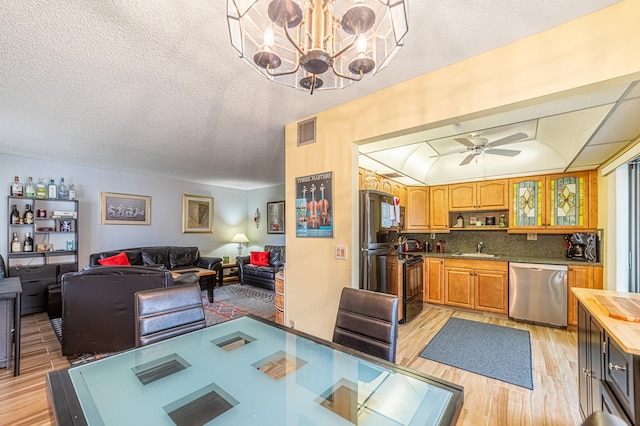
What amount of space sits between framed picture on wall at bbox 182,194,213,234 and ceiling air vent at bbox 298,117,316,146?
464 cm

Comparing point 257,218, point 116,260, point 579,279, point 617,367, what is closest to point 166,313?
point 617,367

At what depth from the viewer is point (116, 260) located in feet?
15.6

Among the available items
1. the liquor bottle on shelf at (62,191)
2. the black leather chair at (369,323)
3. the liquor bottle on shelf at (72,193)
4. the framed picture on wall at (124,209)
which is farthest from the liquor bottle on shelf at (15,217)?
the black leather chair at (369,323)

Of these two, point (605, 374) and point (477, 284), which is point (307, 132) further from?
point (477, 284)

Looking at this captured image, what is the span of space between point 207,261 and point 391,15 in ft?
19.0

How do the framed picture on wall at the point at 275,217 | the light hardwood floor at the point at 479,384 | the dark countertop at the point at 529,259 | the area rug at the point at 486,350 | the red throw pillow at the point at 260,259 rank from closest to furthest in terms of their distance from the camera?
the light hardwood floor at the point at 479,384 → the area rug at the point at 486,350 → the dark countertop at the point at 529,259 → the red throw pillow at the point at 260,259 → the framed picture on wall at the point at 275,217

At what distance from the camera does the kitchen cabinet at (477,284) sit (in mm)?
3979

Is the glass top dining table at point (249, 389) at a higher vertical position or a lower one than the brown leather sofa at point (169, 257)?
higher

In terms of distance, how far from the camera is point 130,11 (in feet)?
4.85

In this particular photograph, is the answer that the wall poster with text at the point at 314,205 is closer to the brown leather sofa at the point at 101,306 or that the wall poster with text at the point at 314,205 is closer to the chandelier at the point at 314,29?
the chandelier at the point at 314,29

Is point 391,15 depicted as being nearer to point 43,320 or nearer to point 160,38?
point 160,38

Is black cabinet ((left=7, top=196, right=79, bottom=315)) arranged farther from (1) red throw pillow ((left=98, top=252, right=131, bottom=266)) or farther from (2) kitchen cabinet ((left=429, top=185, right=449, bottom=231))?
(2) kitchen cabinet ((left=429, top=185, right=449, bottom=231))

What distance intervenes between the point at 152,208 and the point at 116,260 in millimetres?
1519

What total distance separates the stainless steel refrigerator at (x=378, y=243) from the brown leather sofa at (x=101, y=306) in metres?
2.16
